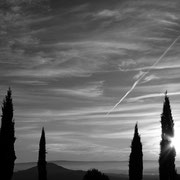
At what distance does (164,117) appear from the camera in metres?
49.4

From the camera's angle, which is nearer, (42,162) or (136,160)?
(136,160)

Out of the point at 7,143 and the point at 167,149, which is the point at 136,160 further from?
the point at 7,143

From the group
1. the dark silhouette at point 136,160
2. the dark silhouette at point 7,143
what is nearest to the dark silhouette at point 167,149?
the dark silhouette at point 136,160

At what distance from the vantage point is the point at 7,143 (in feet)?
139

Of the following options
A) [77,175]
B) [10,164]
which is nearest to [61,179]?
[77,175]

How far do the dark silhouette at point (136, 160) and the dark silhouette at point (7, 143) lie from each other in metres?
17.2

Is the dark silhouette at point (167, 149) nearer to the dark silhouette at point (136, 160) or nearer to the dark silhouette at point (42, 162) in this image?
the dark silhouette at point (136, 160)

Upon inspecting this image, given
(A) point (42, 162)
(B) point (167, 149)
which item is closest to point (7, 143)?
(A) point (42, 162)

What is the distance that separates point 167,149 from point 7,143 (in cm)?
1966

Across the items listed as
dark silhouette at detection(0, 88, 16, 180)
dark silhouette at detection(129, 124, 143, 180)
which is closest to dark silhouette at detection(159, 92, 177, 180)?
dark silhouette at detection(129, 124, 143, 180)

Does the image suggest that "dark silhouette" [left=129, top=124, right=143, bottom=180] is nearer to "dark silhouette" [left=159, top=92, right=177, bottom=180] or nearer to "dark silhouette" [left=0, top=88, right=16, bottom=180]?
"dark silhouette" [left=159, top=92, right=177, bottom=180]

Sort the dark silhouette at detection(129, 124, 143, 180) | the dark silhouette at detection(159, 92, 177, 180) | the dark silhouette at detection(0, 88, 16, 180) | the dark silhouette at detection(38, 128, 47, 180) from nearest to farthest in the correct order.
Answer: the dark silhouette at detection(0, 88, 16, 180) → the dark silhouette at detection(159, 92, 177, 180) → the dark silhouette at detection(129, 124, 143, 180) → the dark silhouette at detection(38, 128, 47, 180)

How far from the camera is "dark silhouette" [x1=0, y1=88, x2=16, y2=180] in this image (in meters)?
41.8

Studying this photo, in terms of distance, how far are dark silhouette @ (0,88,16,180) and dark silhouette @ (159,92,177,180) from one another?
1831cm
